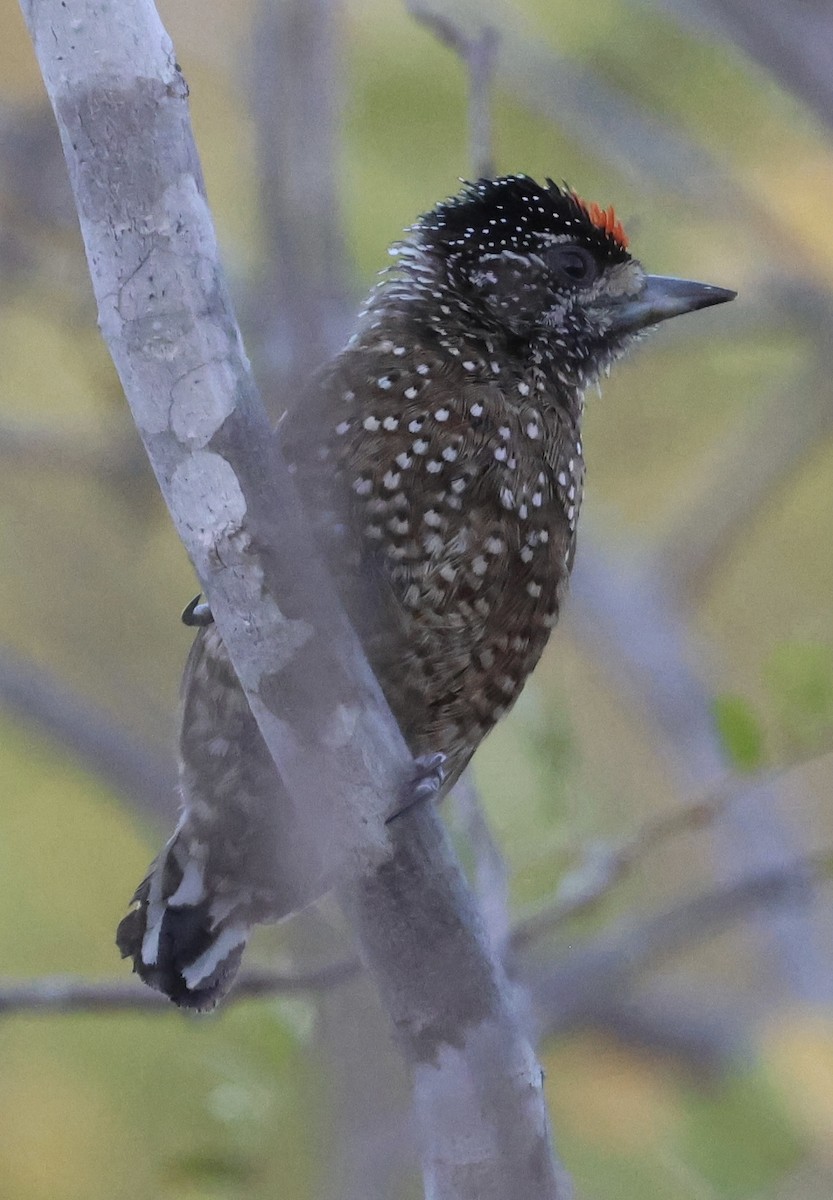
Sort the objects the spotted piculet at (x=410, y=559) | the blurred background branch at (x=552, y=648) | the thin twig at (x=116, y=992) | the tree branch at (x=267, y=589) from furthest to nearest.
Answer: the blurred background branch at (x=552, y=648)
the thin twig at (x=116, y=992)
the spotted piculet at (x=410, y=559)
the tree branch at (x=267, y=589)

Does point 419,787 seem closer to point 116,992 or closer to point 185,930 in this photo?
point 185,930

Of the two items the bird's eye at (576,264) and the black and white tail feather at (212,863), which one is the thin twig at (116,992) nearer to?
the black and white tail feather at (212,863)

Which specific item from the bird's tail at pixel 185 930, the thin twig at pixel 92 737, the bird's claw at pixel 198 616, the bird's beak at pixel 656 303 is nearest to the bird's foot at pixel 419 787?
the bird's claw at pixel 198 616

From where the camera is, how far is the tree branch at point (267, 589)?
7.15ft

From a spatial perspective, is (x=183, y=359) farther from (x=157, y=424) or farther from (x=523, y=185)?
(x=523, y=185)

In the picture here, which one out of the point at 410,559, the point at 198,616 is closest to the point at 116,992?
the point at 198,616

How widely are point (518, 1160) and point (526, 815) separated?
1830 mm

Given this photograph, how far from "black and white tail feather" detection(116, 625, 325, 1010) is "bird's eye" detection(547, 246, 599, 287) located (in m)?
1.06

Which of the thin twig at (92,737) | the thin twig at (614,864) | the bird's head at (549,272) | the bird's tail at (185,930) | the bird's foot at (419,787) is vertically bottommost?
the thin twig at (92,737)

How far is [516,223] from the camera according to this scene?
339 cm

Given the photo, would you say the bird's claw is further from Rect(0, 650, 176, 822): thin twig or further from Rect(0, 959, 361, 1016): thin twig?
Rect(0, 650, 176, 822): thin twig

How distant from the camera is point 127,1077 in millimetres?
5590

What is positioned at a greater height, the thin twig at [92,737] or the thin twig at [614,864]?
the thin twig at [614,864]

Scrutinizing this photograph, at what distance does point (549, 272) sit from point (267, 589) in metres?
1.39
